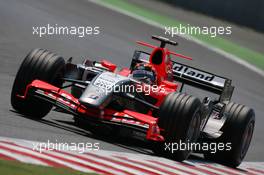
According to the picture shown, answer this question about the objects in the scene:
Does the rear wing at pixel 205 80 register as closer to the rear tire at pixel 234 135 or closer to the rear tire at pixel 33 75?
the rear tire at pixel 234 135

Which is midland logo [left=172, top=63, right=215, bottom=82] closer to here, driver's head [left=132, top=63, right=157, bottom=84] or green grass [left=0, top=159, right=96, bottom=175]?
driver's head [left=132, top=63, right=157, bottom=84]

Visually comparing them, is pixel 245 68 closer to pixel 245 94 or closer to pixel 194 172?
pixel 245 94

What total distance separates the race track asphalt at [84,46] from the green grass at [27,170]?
332 cm

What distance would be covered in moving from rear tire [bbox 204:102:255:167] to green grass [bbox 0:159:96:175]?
17.3 feet

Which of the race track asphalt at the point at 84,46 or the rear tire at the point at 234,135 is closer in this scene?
the rear tire at the point at 234,135

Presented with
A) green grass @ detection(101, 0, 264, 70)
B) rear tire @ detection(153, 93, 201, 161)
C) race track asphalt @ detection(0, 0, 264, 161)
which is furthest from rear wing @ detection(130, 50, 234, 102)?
green grass @ detection(101, 0, 264, 70)

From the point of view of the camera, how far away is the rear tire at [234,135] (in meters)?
14.1

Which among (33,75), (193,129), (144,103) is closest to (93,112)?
(144,103)

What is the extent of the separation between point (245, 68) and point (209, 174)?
14.7 m

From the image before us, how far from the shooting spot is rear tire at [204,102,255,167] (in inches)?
557

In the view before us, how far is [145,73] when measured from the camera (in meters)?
14.0

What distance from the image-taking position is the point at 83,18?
90.1 feet

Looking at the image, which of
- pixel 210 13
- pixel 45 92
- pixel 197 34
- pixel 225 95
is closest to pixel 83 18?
pixel 197 34

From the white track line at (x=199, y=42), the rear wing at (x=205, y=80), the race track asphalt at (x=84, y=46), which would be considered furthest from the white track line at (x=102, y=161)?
the white track line at (x=199, y=42)
